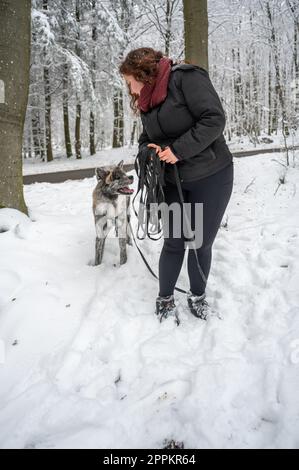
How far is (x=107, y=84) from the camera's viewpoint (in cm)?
1736

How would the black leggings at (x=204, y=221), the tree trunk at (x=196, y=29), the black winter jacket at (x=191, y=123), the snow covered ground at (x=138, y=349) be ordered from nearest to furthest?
the snow covered ground at (x=138, y=349) < the black winter jacket at (x=191, y=123) < the black leggings at (x=204, y=221) < the tree trunk at (x=196, y=29)

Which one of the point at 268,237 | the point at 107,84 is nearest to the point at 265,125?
the point at 107,84

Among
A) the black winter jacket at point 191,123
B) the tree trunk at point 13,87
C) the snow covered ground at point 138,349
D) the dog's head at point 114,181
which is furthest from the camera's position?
the tree trunk at point 13,87

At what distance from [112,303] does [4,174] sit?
2.41 metres

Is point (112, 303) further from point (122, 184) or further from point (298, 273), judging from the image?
point (298, 273)

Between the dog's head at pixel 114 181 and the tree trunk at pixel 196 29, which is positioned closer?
the dog's head at pixel 114 181

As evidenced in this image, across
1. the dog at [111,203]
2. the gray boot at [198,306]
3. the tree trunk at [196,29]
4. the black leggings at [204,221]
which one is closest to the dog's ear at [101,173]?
the dog at [111,203]

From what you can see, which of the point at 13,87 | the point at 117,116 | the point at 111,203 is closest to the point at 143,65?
the point at 111,203

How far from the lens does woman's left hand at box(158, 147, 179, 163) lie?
2111mm

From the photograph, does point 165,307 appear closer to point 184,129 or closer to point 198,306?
point 198,306

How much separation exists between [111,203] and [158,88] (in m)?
1.64

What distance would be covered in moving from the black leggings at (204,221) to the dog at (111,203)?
1.05m

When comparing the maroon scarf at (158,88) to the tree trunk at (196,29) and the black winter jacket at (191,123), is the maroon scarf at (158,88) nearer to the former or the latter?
the black winter jacket at (191,123)

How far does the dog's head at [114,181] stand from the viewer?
3.41 meters
